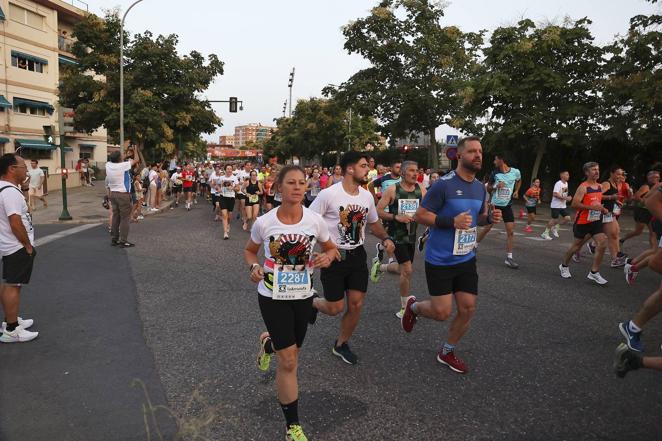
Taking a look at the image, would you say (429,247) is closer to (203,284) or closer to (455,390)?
(455,390)

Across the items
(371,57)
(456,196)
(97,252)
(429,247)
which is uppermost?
(371,57)

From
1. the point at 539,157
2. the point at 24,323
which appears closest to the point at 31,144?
the point at 539,157

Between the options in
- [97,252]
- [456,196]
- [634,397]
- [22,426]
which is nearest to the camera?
[22,426]

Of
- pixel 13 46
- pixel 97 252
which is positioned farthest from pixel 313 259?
pixel 13 46

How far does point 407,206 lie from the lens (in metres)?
6.17

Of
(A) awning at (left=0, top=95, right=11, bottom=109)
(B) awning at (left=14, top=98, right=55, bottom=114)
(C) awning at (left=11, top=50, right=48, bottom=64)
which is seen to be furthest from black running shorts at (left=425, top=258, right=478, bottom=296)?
(C) awning at (left=11, top=50, right=48, bottom=64)

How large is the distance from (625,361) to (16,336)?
5.06m

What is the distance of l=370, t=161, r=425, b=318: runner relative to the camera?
5840mm

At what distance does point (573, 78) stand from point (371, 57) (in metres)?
10.3

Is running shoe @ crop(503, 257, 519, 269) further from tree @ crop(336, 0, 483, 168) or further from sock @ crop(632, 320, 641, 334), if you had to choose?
tree @ crop(336, 0, 483, 168)

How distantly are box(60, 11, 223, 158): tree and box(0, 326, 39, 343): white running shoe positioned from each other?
22.5 m

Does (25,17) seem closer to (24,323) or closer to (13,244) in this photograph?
(13,244)

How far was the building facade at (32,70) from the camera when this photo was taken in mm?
33531

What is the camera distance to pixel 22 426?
10.4ft
